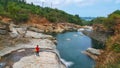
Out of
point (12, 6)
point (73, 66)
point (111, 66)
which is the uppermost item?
point (12, 6)

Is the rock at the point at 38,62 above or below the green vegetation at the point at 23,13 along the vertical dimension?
below

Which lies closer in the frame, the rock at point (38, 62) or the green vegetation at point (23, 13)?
the rock at point (38, 62)

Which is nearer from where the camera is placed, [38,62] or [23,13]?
[38,62]

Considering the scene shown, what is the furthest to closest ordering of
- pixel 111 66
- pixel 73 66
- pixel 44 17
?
pixel 44 17 → pixel 73 66 → pixel 111 66

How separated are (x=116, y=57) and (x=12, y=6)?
94577 millimetres

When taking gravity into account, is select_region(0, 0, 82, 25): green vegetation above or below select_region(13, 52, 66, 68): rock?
above

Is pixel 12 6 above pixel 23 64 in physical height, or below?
above

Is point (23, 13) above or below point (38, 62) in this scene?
above

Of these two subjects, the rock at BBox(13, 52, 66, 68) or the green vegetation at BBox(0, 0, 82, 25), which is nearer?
the rock at BBox(13, 52, 66, 68)

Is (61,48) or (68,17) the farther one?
(68,17)

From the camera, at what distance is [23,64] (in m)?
40.3

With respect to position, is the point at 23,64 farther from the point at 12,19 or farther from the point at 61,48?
the point at 12,19

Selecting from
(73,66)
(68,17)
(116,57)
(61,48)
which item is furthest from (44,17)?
(116,57)

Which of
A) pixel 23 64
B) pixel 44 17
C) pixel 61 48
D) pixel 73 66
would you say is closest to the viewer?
pixel 23 64
